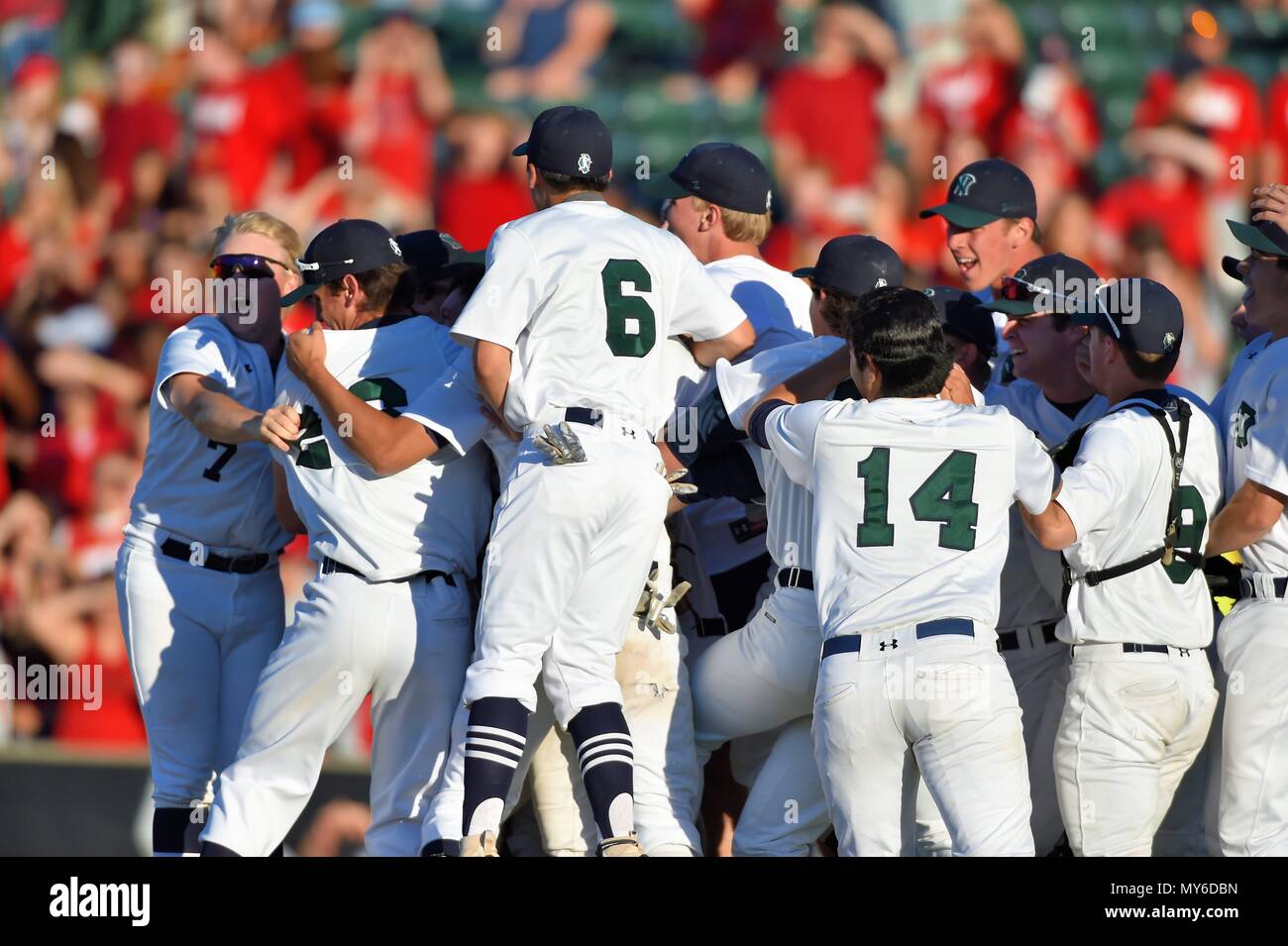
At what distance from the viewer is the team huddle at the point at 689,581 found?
3787mm

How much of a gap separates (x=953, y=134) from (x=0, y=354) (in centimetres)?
496

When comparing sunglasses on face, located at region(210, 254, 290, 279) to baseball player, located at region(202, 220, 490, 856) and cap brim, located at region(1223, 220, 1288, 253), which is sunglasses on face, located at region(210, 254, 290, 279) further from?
cap brim, located at region(1223, 220, 1288, 253)

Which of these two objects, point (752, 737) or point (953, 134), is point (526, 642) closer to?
point (752, 737)

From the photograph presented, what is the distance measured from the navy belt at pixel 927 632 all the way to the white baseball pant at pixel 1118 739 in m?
0.56

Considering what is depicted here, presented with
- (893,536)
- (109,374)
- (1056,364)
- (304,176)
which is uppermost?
(304,176)

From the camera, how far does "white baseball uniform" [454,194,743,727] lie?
403cm

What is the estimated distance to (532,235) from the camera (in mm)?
4211

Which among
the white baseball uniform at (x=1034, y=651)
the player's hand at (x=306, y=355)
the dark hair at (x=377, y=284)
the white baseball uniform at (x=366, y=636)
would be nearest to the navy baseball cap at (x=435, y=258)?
the dark hair at (x=377, y=284)

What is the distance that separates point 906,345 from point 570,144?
1.10m

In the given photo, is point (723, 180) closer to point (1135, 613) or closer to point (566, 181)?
point (566, 181)

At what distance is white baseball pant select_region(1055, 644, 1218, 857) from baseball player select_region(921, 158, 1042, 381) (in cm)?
152

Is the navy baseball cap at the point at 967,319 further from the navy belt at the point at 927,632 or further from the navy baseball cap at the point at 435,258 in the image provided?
the navy baseball cap at the point at 435,258

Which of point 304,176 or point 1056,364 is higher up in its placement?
point 304,176

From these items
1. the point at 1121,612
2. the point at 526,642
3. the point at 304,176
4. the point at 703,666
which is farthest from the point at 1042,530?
the point at 304,176
